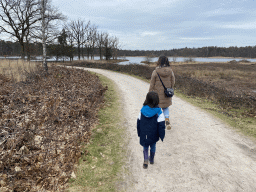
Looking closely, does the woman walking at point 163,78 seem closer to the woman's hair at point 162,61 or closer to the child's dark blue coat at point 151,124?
the woman's hair at point 162,61

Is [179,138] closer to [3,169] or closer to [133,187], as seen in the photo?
[133,187]

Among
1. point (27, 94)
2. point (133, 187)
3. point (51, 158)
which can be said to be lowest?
point (133, 187)

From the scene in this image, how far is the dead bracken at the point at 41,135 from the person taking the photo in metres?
3.00

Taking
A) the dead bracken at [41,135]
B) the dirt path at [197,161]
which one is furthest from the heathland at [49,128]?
the dirt path at [197,161]

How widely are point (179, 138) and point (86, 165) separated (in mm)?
2883

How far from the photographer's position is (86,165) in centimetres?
368

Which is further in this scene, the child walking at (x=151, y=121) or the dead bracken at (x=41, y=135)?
the child walking at (x=151, y=121)

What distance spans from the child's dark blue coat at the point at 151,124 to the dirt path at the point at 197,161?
0.79 metres

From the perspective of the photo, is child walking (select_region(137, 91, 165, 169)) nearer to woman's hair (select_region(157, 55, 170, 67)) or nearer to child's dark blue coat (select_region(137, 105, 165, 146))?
child's dark blue coat (select_region(137, 105, 165, 146))

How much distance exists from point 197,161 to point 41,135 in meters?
4.17

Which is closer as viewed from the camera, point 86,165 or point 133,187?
point 133,187

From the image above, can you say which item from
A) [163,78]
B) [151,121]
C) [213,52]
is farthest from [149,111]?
[213,52]

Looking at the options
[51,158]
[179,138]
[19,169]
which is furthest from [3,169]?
[179,138]

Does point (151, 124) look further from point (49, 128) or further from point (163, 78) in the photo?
point (49, 128)
